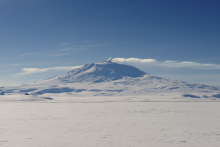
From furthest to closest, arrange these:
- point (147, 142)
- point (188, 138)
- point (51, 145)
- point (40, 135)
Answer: point (40, 135) < point (188, 138) < point (147, 142) < point (51, 145)

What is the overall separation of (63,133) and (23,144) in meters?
4.60

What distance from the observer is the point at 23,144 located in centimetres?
1537

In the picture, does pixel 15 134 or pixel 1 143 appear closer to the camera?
pixel 1 143

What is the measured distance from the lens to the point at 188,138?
1739 centimetres

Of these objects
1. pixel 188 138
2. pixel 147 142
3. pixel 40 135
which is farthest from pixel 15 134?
pixel 188 138

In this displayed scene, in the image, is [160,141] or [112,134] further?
[112,134]

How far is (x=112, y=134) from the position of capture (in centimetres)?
1902

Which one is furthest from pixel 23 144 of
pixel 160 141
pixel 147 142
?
pixel 160 141

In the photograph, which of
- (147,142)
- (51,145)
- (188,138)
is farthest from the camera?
(188,138)

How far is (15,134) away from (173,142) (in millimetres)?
13250

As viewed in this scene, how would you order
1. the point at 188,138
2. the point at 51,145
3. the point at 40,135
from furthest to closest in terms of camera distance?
the point at 40,135 < the point at 188,138 < the point at 51,145

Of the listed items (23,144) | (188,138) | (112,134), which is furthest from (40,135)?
(188,138)

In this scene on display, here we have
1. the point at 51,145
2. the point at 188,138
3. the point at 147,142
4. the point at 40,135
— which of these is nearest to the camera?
the point at 51,145

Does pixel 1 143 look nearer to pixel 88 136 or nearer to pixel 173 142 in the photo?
pixel 88 136
